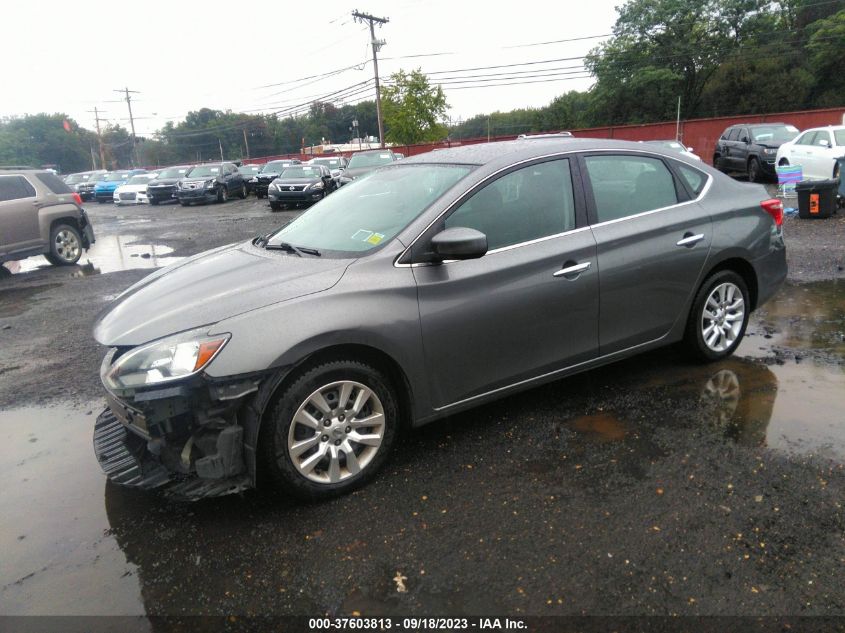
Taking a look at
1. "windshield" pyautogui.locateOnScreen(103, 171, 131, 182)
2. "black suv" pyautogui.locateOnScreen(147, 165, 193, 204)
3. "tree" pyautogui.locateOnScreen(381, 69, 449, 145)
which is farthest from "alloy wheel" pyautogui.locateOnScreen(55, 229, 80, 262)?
"tree" pyautogui.locateOnScreen(381, 69, 449, 145)

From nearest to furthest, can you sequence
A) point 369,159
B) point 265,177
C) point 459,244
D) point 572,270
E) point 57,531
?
1. point 57,531
2. point 459,244
3. point 572,270
4. point 369,159
5. point 265,177

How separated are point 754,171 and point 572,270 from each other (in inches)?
710

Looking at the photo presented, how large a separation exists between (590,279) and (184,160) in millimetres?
107718

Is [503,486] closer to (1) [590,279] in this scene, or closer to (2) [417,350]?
(2) [417,350]

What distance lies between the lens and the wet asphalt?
2.55m

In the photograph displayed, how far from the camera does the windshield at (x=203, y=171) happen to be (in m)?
27.4

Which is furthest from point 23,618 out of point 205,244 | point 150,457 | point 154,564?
point 205,244

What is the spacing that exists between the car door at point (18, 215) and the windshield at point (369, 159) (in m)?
12.3

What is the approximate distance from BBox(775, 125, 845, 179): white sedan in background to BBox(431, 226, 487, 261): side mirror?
511 inches

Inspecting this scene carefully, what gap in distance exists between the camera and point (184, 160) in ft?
331

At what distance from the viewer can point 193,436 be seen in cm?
290

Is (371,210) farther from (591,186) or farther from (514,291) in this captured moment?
(591,186)

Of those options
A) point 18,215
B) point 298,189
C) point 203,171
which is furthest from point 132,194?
point 18,215

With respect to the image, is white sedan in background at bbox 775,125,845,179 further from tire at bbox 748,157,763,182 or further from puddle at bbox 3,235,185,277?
puddle at bbox 3,235,185,277
